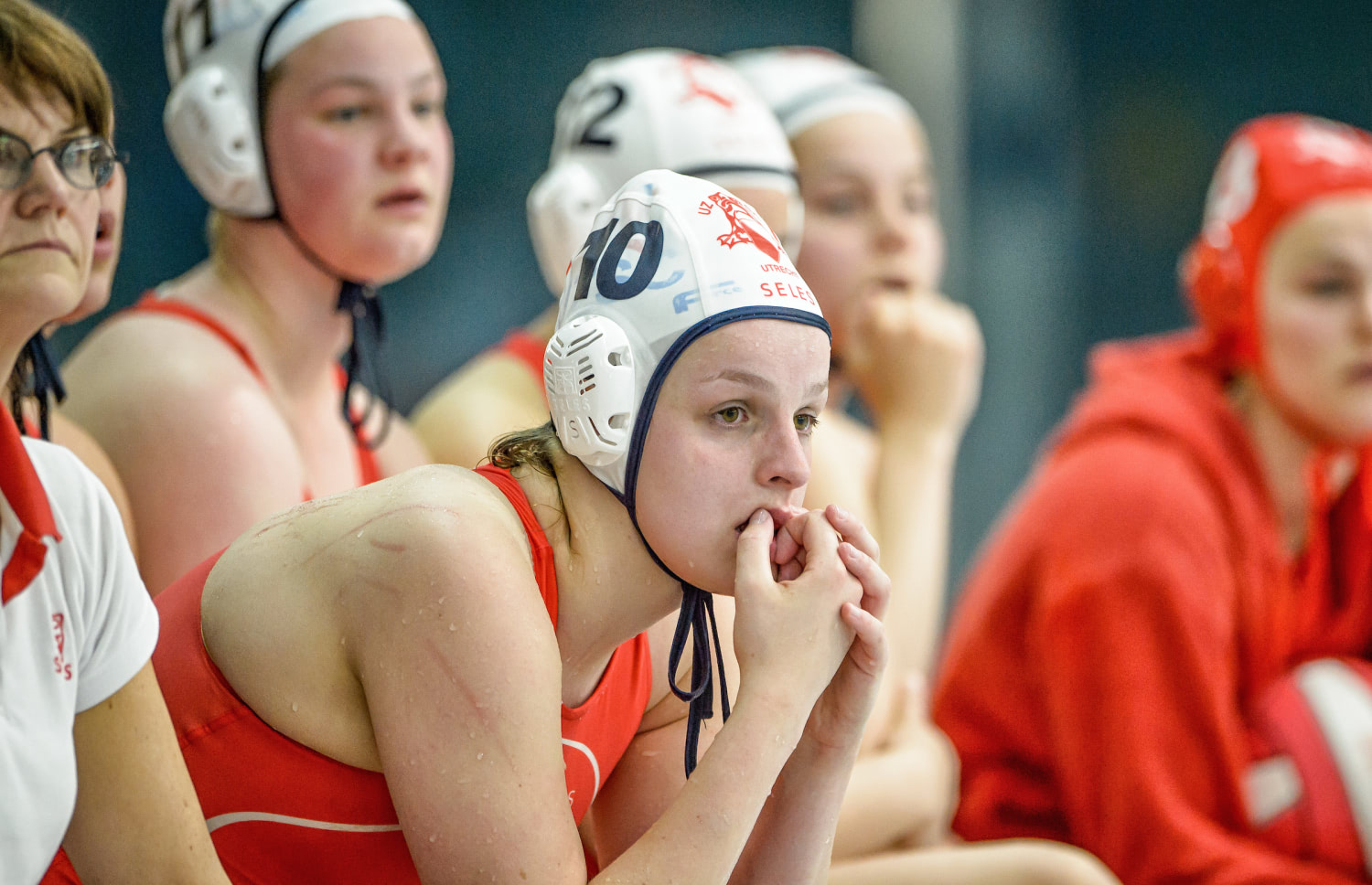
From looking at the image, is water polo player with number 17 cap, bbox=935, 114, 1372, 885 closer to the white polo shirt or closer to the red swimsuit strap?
the red swimsuit strap

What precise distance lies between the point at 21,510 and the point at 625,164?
1.50 m

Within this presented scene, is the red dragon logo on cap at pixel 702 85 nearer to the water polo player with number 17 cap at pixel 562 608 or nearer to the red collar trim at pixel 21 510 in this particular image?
the water polo player with number 17 cap at pixel 562 608

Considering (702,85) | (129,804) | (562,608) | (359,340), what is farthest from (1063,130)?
(129,804)

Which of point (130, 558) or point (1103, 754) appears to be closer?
point (130, 558)

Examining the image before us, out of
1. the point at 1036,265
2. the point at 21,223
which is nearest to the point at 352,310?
the point at 21,223

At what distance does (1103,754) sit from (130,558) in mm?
2083

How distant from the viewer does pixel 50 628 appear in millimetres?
1241

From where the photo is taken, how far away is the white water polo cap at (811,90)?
3055 millimetres

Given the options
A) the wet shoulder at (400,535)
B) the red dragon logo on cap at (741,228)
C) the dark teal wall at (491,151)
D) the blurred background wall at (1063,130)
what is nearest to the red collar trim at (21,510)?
the wet shoulder at (400,535)

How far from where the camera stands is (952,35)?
5637mm

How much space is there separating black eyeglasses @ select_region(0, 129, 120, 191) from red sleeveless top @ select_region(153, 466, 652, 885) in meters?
0.46

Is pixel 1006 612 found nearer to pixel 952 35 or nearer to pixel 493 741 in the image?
pixel 493 741

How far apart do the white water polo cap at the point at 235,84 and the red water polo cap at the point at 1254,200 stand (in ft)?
6.96

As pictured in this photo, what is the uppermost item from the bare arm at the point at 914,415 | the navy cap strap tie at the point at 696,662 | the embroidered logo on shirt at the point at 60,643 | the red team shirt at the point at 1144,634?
the embroidered logo on shirt at the point at 60,643
